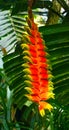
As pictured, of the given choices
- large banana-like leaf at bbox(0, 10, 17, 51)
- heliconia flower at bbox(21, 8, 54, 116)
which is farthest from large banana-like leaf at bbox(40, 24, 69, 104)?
large banana-like leaf at bbox(0, 10, 17, 51)

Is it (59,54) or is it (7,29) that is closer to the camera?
(59,54)

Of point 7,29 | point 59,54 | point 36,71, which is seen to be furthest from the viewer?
point 7,29

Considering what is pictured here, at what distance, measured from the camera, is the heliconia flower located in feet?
1.38

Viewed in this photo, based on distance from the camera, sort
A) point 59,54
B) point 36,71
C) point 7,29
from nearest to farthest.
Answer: point 36,71, point 59,54, point 7,29

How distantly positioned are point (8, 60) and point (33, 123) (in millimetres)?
359

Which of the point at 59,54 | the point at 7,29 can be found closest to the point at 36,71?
the point at 59,54

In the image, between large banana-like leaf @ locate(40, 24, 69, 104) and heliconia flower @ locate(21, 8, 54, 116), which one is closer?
heliconia flower @ locate(21, 8, 54, 116)

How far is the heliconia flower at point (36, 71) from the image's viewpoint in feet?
1.38

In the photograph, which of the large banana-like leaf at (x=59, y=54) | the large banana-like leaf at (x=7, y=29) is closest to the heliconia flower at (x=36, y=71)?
the large banana-like leaf at (x=59, y=54)

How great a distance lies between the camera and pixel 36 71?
436 mm

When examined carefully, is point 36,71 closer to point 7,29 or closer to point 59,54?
point 59,54

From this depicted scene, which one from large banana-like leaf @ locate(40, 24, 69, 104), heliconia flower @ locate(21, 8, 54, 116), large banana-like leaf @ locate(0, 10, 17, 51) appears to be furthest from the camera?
large banana-like leaf @ locate(0, 10, 17, 51)

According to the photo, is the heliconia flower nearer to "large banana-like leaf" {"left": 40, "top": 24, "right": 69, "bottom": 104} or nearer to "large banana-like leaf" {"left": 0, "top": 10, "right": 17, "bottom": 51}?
"large banana-like leaf" {"left": 40, "top": 24, "right": 69, "bottom": 104}

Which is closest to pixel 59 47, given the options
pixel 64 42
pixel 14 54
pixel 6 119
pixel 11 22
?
pixel 64 42
